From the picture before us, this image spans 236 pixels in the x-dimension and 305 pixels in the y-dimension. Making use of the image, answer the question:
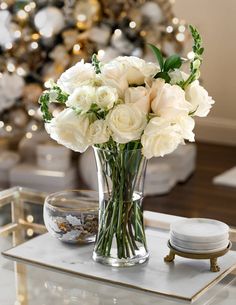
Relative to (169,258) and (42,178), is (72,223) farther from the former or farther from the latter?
(42,178)

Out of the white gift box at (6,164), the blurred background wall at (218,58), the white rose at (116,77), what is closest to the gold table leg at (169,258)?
the white rose at (116,77)

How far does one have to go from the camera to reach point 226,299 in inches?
63.8

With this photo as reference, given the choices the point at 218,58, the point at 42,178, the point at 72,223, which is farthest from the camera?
the point at 218,58

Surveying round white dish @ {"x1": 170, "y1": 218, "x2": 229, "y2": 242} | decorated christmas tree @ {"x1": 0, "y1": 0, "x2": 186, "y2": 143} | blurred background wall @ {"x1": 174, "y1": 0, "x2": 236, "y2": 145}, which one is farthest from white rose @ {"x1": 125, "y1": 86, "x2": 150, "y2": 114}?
blurred background wall @ {"x1": 174, "y1": 0, "x2": 236, "y2": 145}

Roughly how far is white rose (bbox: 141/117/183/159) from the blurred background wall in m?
3.27

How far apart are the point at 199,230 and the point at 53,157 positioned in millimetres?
2299

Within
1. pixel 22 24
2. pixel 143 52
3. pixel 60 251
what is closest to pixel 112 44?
pixel 143 52

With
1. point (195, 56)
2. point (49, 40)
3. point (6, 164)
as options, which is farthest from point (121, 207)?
point (6, 164)

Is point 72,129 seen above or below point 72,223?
above

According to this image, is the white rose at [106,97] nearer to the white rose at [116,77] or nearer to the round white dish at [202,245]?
the white rose at [116,77]

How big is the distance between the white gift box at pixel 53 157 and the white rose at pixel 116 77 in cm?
234

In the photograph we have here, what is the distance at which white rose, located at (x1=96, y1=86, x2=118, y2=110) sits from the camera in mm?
1534

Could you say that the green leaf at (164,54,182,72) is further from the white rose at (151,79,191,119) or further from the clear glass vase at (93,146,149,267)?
the clear glass vase at (93,146,149,267)

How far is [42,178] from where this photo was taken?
389cm
